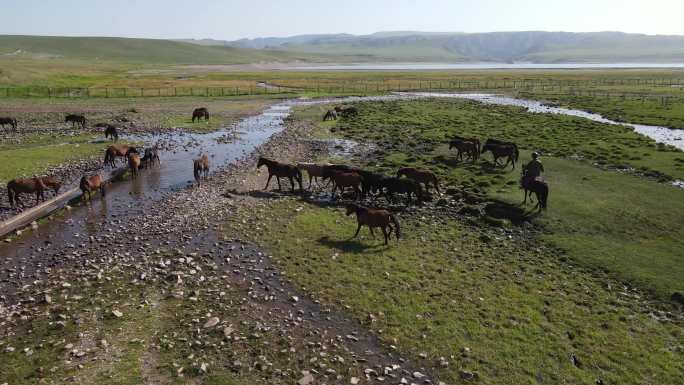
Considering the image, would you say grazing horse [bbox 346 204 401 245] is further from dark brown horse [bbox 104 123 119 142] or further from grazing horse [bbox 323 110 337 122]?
grazing horse [bbox 323 110 337 122]

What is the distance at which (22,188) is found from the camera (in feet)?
63.2

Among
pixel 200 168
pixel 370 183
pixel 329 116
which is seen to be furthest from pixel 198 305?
pixel 329 116

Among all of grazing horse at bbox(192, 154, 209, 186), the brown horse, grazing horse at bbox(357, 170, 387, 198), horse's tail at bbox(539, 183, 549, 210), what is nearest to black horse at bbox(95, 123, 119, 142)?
grazing horse at bbox(192, 154, 209, 186)

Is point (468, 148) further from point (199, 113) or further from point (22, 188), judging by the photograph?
point (199, 113)

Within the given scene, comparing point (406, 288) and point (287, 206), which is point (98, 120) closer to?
point (287, 206)

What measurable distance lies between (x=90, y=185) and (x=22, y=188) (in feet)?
8.19

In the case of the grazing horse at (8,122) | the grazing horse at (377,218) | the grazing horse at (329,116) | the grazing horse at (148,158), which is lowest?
the grazing horse at (377,218)

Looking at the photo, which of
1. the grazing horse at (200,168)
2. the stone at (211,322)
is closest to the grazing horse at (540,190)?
the stone at (211,322)

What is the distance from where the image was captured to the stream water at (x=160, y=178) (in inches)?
649

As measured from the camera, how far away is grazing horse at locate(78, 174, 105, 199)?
20125mm

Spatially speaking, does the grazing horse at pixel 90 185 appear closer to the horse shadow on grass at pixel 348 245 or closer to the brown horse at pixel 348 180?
the brown horse at pixel 348 180

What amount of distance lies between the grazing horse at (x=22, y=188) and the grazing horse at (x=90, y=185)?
1.55m

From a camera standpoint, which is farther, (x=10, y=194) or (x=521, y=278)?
(x=10, y=194)

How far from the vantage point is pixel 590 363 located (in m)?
9.95
